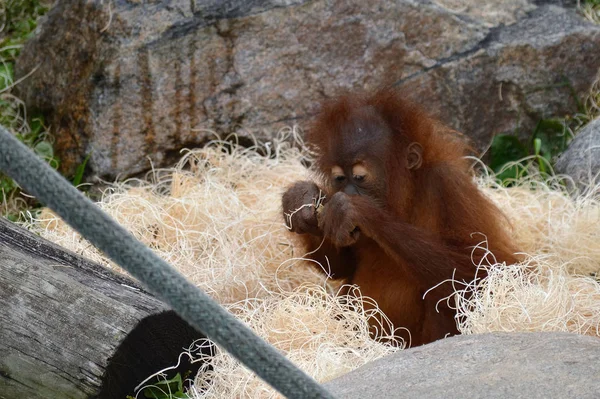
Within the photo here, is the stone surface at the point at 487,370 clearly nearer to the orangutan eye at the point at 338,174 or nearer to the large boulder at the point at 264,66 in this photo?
the orangutan eye at the point at 338,174

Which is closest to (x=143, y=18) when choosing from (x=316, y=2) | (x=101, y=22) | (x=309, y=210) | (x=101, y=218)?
(x=101, y=22)

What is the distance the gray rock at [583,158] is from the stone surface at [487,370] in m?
2.11

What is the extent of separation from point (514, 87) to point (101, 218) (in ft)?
13.2

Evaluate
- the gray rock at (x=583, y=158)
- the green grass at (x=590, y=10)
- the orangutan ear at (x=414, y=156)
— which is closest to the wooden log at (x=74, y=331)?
the orangutan ear at (x=414, y=156)

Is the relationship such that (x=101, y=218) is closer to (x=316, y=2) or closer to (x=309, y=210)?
(x=309, y=210)

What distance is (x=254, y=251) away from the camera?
408 centimetres

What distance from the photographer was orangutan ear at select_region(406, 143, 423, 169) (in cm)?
344

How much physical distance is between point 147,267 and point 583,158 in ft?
11.9

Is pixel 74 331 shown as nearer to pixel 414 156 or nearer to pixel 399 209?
pixel 399 209

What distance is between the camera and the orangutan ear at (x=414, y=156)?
3.44m

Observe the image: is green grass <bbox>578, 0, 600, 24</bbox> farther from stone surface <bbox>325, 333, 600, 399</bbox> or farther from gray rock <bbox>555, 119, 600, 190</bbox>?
stone surface <bbox>325, 333, 600, 399</bbox>

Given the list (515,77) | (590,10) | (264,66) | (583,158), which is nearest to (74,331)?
(264,66)

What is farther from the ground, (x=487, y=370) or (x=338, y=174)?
(x=338, y=174)

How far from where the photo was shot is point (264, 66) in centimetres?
508
